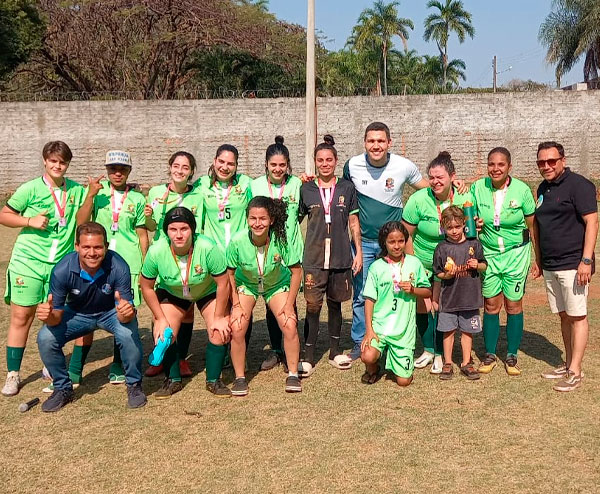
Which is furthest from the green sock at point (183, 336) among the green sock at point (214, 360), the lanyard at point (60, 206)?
the lanyard at point (60, 206)

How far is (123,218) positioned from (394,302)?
2.30 meters

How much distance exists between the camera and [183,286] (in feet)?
16.7

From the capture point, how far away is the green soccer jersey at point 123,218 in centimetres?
541

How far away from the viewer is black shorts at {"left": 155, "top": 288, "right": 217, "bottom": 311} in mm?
5254

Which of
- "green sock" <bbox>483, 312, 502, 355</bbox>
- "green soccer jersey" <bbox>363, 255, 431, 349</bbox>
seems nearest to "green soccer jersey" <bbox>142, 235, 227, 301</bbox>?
"green soccer jersey" <bbox>363, 255, 431, 349</bbox>

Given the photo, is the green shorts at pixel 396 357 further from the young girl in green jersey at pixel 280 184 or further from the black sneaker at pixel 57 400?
the black sneaker at pixel 57 400

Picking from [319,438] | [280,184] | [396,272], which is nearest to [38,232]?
[280,184]

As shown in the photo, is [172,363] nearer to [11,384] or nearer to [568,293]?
[11,384]

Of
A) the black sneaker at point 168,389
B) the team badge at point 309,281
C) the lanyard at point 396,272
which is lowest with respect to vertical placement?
the black sneaker at point 168,389

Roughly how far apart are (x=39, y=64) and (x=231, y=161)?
80.9ft

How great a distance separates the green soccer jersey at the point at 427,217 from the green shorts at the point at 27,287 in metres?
2.99

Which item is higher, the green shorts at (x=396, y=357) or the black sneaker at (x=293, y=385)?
the green shorts at (x=396, y=357)

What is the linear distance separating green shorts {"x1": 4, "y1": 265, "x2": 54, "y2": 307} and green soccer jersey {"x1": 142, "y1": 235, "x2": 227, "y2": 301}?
0.89 meters

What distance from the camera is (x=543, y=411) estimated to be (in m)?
4.68
